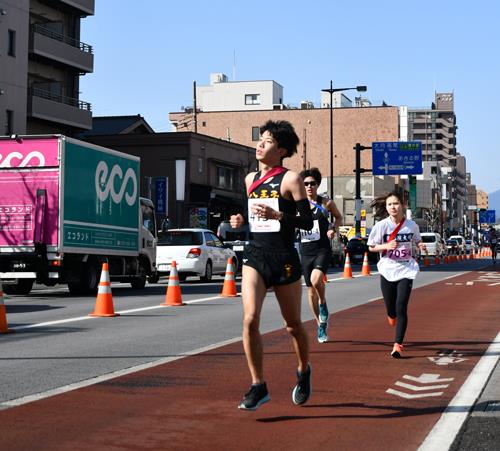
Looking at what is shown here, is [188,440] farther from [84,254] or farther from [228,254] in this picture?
[228,254]

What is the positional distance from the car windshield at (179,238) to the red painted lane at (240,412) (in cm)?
1743

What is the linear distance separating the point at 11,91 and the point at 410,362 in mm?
38075

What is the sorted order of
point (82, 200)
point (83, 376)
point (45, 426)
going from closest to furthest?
point (45, 426) → point (83, 376) → point (82, 200)

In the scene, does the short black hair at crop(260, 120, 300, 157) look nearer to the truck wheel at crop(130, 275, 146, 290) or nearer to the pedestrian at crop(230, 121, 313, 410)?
the pedestrian at crop(230, 121, 313, 410)

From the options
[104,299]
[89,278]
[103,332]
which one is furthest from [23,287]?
[103,332]

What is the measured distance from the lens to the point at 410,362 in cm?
970

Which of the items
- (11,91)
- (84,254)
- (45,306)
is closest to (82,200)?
(84,254)

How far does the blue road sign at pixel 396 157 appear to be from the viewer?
58.2 metres

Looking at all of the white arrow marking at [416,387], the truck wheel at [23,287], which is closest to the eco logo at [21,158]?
the truck wheel at [23,287]

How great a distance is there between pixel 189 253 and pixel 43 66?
24760 millimetres

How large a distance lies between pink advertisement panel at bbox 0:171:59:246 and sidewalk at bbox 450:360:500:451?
14.0 m

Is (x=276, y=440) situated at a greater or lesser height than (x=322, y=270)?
lesser

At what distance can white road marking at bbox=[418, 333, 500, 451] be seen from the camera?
5.79 meters

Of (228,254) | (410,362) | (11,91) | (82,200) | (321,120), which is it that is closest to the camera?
(410,362)
